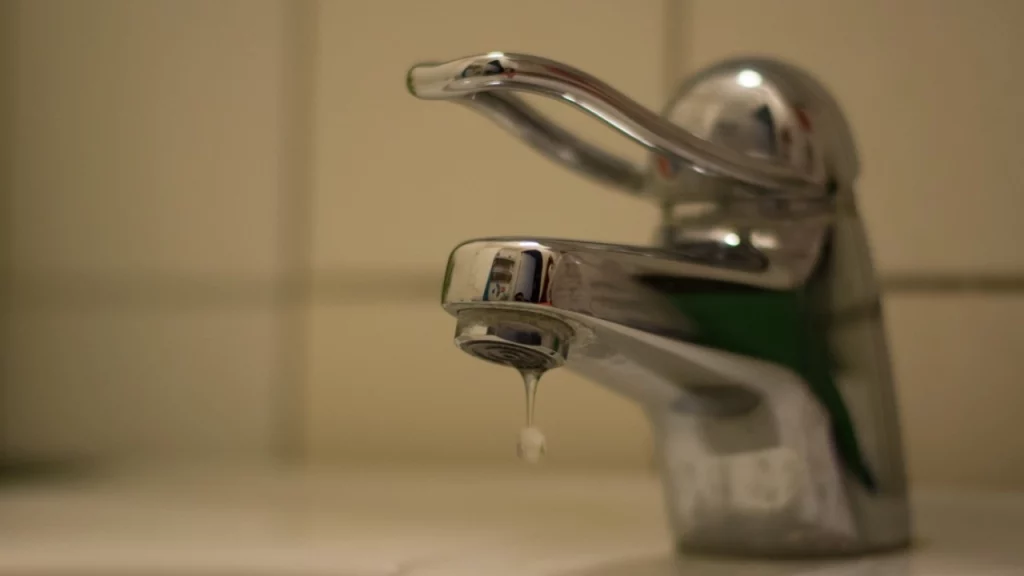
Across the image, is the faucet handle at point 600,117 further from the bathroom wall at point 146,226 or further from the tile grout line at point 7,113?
the tile grout line at point 7,113

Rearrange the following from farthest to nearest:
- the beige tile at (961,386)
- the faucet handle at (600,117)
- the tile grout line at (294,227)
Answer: the tile grout line at (294,227), the beige tile at (961,386), the faucet handle at (600,117)

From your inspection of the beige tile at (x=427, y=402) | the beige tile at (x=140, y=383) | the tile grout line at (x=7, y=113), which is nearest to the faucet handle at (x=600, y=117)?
the beige tile at (x=427, y=402)

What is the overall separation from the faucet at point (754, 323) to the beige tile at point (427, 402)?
227mm

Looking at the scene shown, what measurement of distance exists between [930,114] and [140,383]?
20.2 inches

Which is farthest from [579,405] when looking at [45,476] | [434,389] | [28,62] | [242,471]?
[28,62]

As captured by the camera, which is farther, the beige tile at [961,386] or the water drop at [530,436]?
the beige tile at [961,386]

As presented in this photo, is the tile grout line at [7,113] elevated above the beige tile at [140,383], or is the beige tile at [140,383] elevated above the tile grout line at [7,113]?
the tile grout line at [7,113]

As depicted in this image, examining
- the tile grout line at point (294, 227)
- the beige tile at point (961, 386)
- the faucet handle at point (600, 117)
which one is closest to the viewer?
the faucet handle at point (600, 117)

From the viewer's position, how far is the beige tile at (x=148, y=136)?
68cm

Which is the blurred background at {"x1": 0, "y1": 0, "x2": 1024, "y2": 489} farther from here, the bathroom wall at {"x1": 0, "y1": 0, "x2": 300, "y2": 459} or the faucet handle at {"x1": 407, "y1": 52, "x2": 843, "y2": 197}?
the faucet handle at {"x1": 407, "y1": 52, "x2": 843, "y2": 197}

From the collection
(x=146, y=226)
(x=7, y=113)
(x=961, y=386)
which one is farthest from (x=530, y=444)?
(x=7, y=113)

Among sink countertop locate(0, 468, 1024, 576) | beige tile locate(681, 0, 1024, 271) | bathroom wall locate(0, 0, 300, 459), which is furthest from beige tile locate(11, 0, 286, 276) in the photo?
beige tile locate(681, 0, 1024, 271)

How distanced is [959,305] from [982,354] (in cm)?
3

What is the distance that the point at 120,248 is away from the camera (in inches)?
27.9
